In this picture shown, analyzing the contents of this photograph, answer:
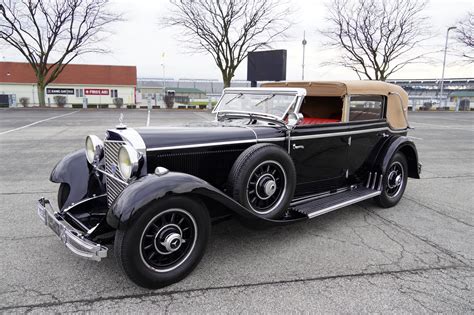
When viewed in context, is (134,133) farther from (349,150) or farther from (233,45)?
(233,45)

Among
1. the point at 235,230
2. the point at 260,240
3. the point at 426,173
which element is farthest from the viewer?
the point at 426,173

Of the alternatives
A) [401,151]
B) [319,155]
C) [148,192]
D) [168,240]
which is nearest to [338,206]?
[319,155]

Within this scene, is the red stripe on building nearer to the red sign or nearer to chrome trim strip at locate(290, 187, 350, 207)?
the red sign

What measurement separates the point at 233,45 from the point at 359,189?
25.7 meters

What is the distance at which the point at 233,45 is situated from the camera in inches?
1123

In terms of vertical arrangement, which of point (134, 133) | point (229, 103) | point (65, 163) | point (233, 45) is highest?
point (233, 45)

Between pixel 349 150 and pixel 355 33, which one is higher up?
pixel 355 33

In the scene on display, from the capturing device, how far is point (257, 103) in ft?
14.3

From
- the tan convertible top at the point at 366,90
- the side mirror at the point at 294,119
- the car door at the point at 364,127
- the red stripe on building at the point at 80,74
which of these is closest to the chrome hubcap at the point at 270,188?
the side mirror at the point at 294,119

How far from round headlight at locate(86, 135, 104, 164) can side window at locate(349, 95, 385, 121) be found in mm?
3148

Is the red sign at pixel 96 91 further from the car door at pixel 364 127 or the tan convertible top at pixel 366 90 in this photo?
the car door at pixel 364 127

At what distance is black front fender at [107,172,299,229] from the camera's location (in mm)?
2576

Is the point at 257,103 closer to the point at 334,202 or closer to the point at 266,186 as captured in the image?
the point at 266,186

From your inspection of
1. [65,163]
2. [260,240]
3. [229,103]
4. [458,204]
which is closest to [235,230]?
[260,240]
